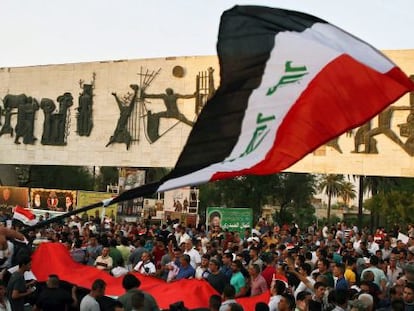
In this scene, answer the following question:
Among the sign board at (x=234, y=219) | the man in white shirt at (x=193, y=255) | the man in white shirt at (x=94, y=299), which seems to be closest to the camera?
the man in white shirt at (x=94, y=299)

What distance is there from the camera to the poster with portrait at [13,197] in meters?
31.3

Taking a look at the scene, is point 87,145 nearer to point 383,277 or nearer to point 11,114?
point 11,114

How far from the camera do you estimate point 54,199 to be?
102 feet

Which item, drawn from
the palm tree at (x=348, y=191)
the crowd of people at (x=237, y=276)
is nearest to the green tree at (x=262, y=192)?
the palm tree at (x=348, y=191)

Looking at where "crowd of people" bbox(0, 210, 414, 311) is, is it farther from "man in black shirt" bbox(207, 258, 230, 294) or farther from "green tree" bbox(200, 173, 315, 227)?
"green tree" bbox(200, 173, 315, 227)

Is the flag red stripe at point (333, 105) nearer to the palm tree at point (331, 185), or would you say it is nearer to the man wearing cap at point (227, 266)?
the man wearing cap at point (227, 266)

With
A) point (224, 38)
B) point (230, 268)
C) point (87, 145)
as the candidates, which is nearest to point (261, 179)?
point (87, 145)

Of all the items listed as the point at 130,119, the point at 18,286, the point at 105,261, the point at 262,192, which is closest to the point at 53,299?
the point at 18,286

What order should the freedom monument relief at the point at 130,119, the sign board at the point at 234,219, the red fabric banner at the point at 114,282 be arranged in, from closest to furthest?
1. the red fabric banner at the point at 114,282
2. the sign board at the point at 234,219
3. the freedom monument relief at the point at 130,119

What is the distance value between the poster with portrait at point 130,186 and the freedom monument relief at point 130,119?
2.83 feet

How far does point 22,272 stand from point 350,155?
19.9 meters

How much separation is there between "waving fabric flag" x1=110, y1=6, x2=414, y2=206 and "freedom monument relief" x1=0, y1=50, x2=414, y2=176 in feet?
67.9

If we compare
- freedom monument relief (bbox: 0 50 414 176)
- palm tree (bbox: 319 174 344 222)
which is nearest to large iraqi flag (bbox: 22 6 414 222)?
freedom monument relief (bbox: 0 50 414 176)

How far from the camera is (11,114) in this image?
35875mm
